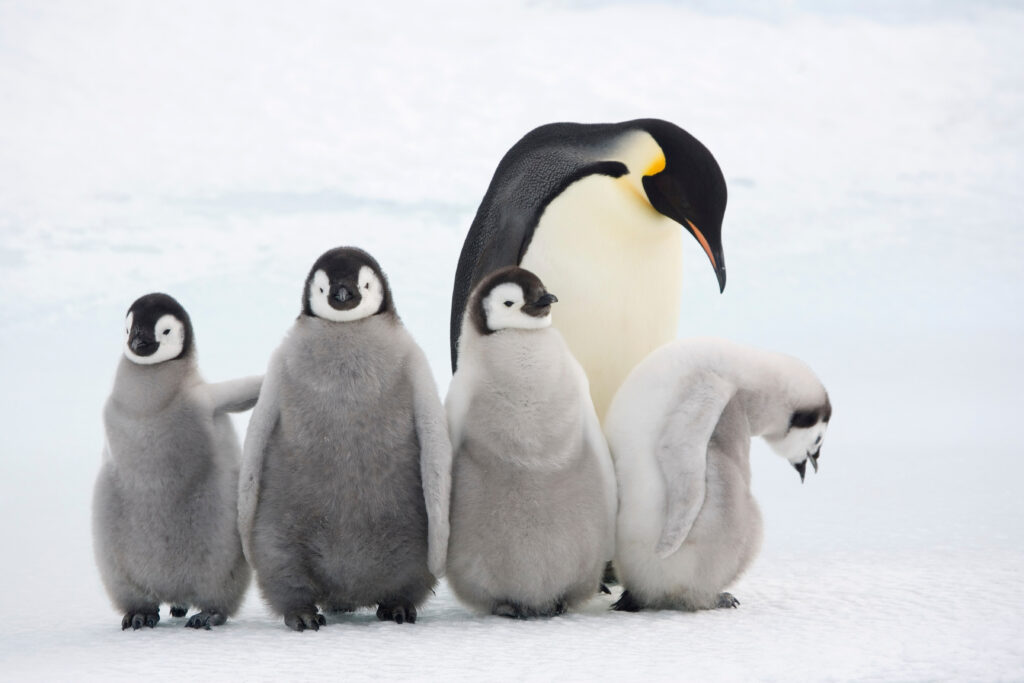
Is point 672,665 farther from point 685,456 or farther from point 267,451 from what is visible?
point 267,451

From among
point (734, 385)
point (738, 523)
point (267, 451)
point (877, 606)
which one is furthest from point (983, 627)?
point (267, 451)

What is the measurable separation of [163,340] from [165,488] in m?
0.38

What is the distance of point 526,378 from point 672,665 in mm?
786

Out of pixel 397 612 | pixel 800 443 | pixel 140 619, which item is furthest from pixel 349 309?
pixel 800 443

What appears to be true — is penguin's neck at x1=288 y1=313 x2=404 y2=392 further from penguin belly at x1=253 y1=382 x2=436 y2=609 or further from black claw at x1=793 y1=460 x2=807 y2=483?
black claw at x1=793 y1=460 x2=807 y2=483

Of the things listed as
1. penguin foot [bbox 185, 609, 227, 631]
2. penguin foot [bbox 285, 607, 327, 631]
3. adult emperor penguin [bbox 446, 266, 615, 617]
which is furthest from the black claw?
penguin foot [bbox 185, 609, 227, 631]

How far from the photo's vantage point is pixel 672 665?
2.26 meters

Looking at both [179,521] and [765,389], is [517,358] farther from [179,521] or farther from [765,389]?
[179,521]

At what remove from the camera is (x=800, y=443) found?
3.18 meters

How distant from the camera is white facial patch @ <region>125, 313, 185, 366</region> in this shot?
9.43 ft

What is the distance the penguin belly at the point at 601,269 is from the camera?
3518 mm

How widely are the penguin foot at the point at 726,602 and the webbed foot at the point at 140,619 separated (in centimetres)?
146

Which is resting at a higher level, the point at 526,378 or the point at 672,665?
the point at 526,378

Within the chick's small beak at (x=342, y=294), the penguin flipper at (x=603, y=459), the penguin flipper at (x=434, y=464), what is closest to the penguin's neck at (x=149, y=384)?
the chick's small beak at (x=342, y=294)
